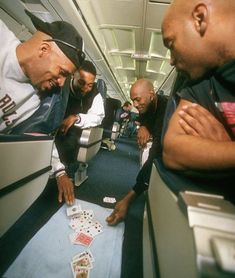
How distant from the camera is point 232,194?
783 millimetres

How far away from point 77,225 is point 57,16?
360cm

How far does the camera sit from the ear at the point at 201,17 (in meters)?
0.90

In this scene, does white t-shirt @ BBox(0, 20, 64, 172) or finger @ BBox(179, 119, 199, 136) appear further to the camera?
white t-shirt @ BBox(0, 20, 64, 172)

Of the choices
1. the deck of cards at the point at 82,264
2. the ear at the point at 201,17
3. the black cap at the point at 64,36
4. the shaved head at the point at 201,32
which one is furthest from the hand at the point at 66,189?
the ear at the point at 201,17

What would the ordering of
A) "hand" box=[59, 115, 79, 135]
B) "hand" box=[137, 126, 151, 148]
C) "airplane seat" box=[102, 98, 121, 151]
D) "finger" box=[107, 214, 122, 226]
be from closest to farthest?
"finger" box=[107, 214, 122, 226]
"hand" box=[59, 115, 79, 135]
"hand" box=[137, 126, 151, 148]
"airplane seat" box=[102, 98, 121, 151]

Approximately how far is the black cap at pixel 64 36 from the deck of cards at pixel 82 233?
3.57ft

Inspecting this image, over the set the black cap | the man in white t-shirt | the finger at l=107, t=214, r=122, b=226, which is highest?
the black cap

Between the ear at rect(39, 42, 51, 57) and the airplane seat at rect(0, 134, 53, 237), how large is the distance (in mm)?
607

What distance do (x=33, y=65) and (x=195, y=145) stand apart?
122 cm

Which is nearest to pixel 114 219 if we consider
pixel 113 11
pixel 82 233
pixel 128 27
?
pixel 82 233

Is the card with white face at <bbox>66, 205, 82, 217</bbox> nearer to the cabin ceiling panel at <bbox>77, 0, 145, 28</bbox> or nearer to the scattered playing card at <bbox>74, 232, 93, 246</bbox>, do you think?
the scattered playing card at <bbox>74, 232, 93, 246</bbox>

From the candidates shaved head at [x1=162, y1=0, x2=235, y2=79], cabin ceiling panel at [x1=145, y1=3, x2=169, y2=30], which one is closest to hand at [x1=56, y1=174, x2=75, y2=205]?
shaved head at [x1=162, y1=0, x2=235, y2=79]

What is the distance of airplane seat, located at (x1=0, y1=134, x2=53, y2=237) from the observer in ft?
2.88

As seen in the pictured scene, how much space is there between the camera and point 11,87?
1.43 m
